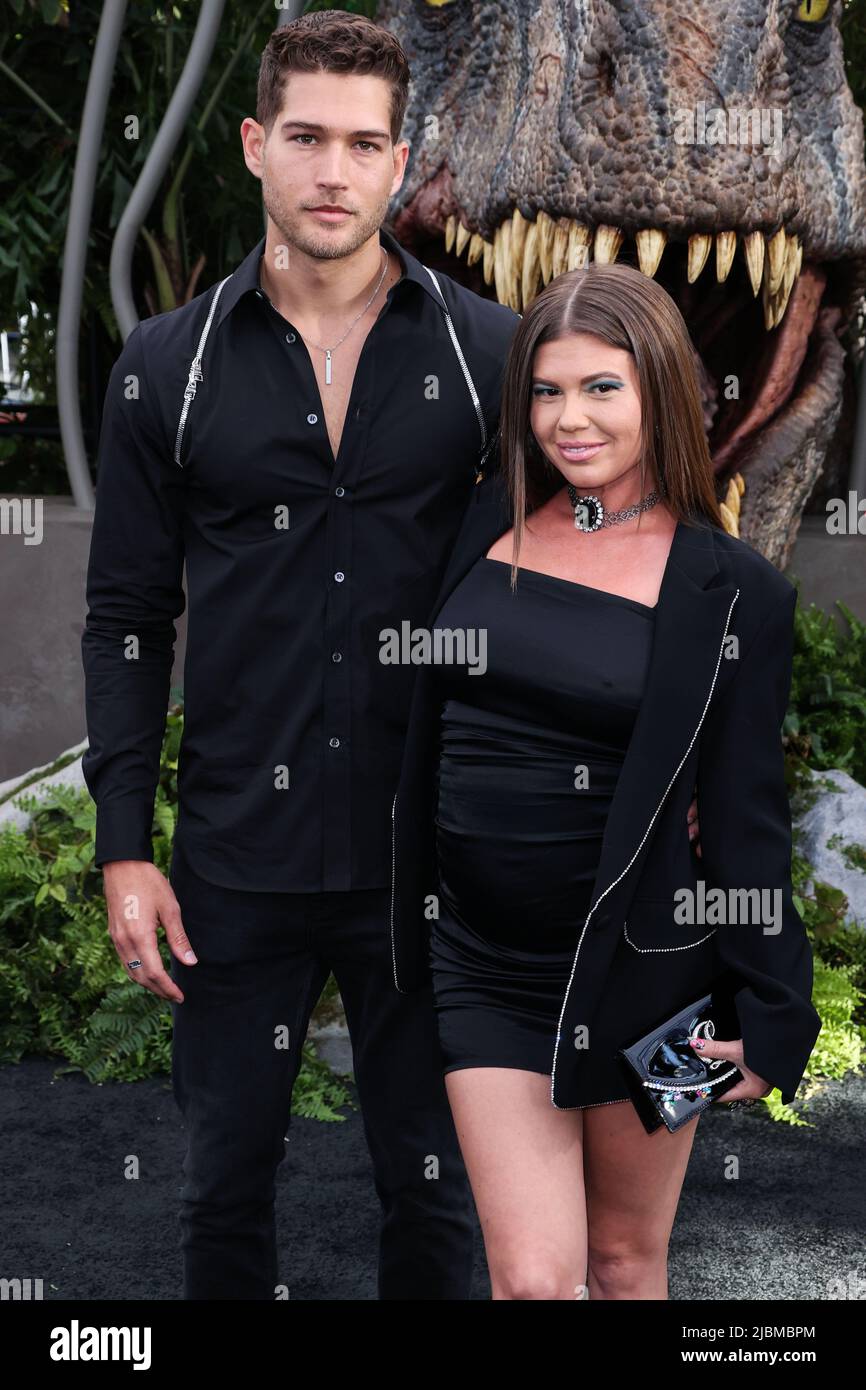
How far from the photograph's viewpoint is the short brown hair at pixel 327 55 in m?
2.54

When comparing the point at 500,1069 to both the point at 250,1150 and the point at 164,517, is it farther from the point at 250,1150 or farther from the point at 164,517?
the point at 164,517

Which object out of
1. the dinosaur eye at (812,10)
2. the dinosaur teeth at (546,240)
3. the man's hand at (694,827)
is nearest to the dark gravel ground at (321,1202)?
the man's hand at (694,827)

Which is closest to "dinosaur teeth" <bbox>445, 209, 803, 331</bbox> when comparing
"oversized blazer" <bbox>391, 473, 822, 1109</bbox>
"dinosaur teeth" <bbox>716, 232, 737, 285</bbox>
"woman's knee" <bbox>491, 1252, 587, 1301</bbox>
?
"dinosaur teeth" <bbox>716, 232, 737, 285</bbox>

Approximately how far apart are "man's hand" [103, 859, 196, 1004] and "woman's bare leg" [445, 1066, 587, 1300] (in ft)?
1.98

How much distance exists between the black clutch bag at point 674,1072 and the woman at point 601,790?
0.03 metres

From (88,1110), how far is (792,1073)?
2687mm

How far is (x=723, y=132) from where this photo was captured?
3756 mm

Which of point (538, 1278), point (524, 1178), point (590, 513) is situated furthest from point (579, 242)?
point (538, 1278)

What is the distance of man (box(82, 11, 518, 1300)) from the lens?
261cm

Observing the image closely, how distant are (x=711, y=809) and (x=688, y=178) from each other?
6.53ft

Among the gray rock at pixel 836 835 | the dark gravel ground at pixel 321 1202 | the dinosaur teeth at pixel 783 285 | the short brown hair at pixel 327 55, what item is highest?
the dinosaur teeth at pixel 783 285

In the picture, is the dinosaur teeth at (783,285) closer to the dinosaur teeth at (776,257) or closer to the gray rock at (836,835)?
the dinosaur teeth at (776,257)

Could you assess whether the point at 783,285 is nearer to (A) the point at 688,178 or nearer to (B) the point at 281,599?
(A) the point at 688,178
